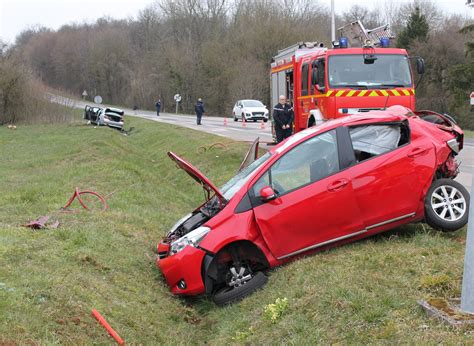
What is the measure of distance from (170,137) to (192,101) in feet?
161

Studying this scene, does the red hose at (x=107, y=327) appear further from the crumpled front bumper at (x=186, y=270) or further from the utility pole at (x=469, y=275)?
the utility pole at (x=469, y=275)

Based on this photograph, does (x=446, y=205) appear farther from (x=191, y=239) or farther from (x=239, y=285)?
(x=191, y=239)

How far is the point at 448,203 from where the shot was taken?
6391 millimetres

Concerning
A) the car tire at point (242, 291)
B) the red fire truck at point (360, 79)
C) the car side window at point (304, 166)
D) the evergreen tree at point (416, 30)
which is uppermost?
the evergreen tree at point (416, 30)

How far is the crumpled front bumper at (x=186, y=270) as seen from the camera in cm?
600

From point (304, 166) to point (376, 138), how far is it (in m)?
0.96

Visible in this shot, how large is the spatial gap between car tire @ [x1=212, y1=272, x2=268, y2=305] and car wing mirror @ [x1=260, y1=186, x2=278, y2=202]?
0.85 m

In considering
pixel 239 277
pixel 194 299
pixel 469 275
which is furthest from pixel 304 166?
pixel 469 275

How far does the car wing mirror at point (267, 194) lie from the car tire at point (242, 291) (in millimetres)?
847

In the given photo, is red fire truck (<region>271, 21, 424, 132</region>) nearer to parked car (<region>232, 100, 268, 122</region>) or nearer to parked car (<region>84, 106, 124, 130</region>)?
parked car (<region>84, 106, 124, 130</region>)

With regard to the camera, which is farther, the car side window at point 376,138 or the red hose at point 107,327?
the car side window at point 376,138

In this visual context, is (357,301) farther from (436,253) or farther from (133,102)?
(133,102)

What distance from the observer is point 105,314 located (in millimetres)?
5426

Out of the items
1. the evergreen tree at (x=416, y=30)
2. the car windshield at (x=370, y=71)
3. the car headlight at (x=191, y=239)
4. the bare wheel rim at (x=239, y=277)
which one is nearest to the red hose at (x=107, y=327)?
the car headlight at (x=191, y=239)
